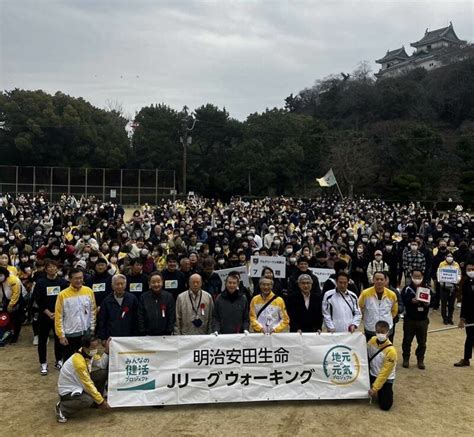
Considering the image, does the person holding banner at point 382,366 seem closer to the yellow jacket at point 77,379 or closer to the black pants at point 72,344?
the yellow jacket at point 77,379

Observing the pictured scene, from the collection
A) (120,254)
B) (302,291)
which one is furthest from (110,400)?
(120,254)

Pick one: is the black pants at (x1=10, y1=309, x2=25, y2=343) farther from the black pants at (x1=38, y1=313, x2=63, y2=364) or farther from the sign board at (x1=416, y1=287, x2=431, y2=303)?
the sign board at (x1=416, y1=287, x2=431, y2=303)

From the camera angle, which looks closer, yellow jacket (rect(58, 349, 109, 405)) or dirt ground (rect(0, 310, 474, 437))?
dirt ground (rect(0, 310, 474, 437))

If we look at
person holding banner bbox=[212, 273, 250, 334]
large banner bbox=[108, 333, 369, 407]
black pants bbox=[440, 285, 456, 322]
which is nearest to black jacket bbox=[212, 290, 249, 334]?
person holding banner bbox=[212, 273, 250, 334]

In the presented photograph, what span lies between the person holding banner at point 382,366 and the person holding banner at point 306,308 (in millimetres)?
778

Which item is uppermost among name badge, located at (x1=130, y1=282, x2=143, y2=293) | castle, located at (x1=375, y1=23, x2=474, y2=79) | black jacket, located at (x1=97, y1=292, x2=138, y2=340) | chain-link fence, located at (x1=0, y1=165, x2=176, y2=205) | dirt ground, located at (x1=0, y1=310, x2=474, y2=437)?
castle, located at (x1=375, y1=23, x2=474, y2=79)

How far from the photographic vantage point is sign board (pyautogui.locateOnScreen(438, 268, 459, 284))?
966 centimetres

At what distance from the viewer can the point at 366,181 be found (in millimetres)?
42000

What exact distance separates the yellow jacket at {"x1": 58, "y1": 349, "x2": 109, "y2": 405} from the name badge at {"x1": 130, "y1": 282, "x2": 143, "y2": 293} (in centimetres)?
192

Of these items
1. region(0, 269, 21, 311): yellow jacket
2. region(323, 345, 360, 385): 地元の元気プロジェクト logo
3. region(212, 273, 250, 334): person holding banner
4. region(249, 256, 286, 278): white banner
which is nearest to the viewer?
region(323, 345, 360, 385): 地元の元気プロジェクト logo

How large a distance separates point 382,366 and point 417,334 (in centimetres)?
171

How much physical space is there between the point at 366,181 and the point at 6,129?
111ft

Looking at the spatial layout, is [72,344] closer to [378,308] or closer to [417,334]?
[378,308]

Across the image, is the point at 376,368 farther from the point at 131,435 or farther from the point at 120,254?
the point at 120,254
